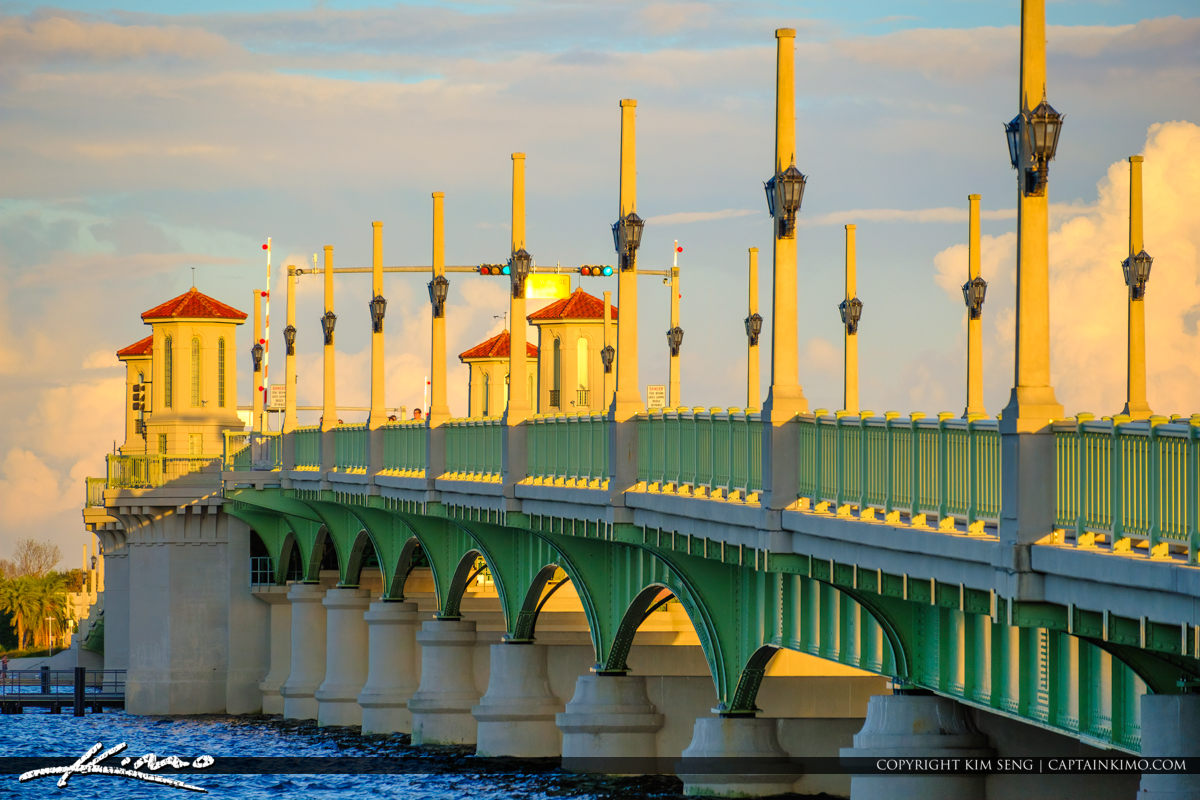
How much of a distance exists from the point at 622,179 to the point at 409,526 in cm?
2414

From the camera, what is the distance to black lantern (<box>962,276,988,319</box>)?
4472 cm

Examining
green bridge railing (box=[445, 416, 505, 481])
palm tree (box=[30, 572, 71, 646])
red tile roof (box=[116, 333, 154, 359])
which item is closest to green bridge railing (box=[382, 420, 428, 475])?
green bridge railing (box=[445, 416, 505, 481])

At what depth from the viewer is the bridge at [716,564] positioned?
20.5 metres

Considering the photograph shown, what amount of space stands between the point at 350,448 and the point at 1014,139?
148 feet

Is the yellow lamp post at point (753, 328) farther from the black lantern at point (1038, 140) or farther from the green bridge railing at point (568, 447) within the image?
the black lantern at point (1038, 140)

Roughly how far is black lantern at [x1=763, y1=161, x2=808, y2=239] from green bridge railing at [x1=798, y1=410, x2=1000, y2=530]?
2691 mm

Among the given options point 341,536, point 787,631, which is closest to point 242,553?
point 341,536

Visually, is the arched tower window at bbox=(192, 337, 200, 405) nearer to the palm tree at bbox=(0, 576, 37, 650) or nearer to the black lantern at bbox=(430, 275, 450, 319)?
the black lantern at bbox=(430, 275, 450, 319)

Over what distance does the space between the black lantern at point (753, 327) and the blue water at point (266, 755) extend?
12980 mm

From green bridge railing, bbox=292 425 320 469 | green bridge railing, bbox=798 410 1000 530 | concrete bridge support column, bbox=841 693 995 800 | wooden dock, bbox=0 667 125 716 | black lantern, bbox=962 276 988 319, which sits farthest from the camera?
wooden dock, bbox=0 667 125 716

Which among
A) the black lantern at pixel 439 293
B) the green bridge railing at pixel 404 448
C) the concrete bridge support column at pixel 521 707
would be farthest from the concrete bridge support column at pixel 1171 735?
the black lantern at pixel 439 293

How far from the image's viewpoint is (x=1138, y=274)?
3925 cm

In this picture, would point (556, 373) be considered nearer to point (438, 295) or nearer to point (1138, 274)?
point (438, 295)

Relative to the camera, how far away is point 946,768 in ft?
94.3
